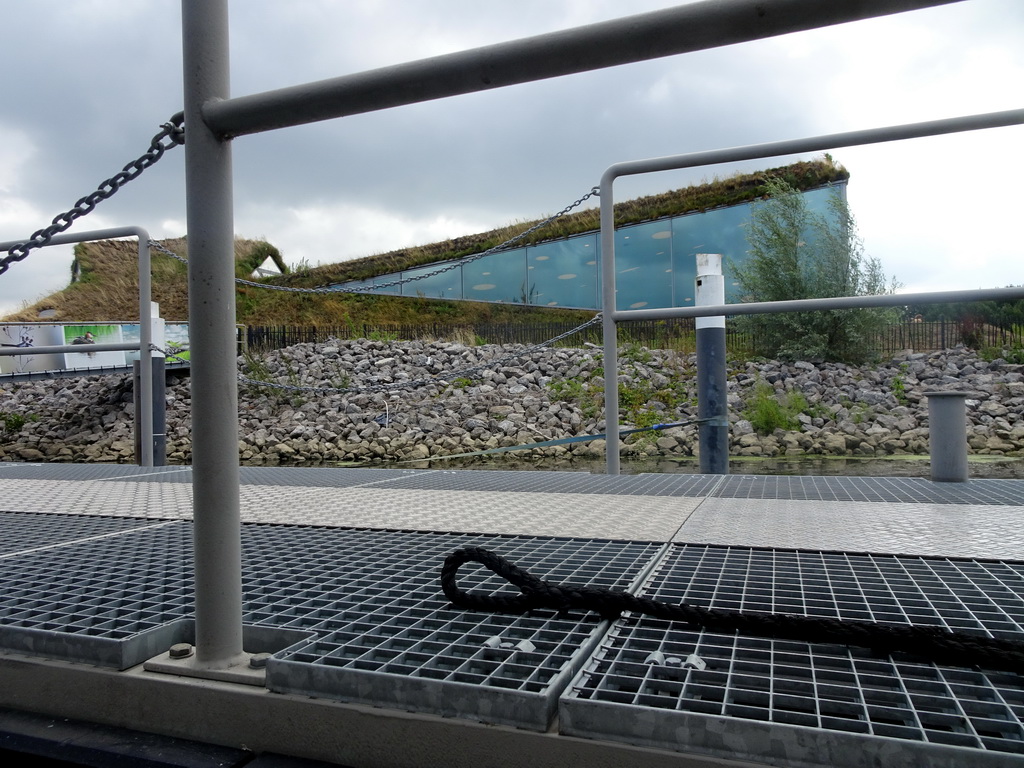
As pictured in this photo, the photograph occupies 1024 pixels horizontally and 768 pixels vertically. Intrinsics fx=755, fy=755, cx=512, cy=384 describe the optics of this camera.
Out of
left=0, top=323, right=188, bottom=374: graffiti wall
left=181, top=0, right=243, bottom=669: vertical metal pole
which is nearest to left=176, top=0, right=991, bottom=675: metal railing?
left=181, top=0, right=243, bottom=669: vertical metal pole

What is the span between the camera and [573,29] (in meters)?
0.94

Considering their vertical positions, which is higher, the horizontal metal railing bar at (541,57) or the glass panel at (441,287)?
the glass panel at (441,287)

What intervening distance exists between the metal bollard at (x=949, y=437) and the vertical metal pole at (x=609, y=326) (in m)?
1.23

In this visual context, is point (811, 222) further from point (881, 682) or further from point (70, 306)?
point (70, 306)

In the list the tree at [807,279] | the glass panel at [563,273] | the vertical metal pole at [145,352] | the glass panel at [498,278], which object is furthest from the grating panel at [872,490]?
the glass panel at [498,278]

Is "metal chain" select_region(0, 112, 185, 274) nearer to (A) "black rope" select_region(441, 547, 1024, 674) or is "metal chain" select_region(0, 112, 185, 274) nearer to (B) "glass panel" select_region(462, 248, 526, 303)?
(A) "black rope" select_region(441, 547, 1024, 674)

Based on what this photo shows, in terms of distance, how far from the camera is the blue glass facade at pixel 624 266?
43.2ft

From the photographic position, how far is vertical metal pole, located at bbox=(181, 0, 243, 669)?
998 millimetres

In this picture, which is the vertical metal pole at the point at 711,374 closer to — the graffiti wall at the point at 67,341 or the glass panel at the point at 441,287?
the graffiti wall at the point at 67,341

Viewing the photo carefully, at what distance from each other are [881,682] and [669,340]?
438 inches

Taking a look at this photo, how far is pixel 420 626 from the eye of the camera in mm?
1079

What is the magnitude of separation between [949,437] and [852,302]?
2.08ft

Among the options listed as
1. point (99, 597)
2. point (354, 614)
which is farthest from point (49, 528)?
point (354, 614)

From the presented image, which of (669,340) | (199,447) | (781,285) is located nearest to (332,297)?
(669,340)
